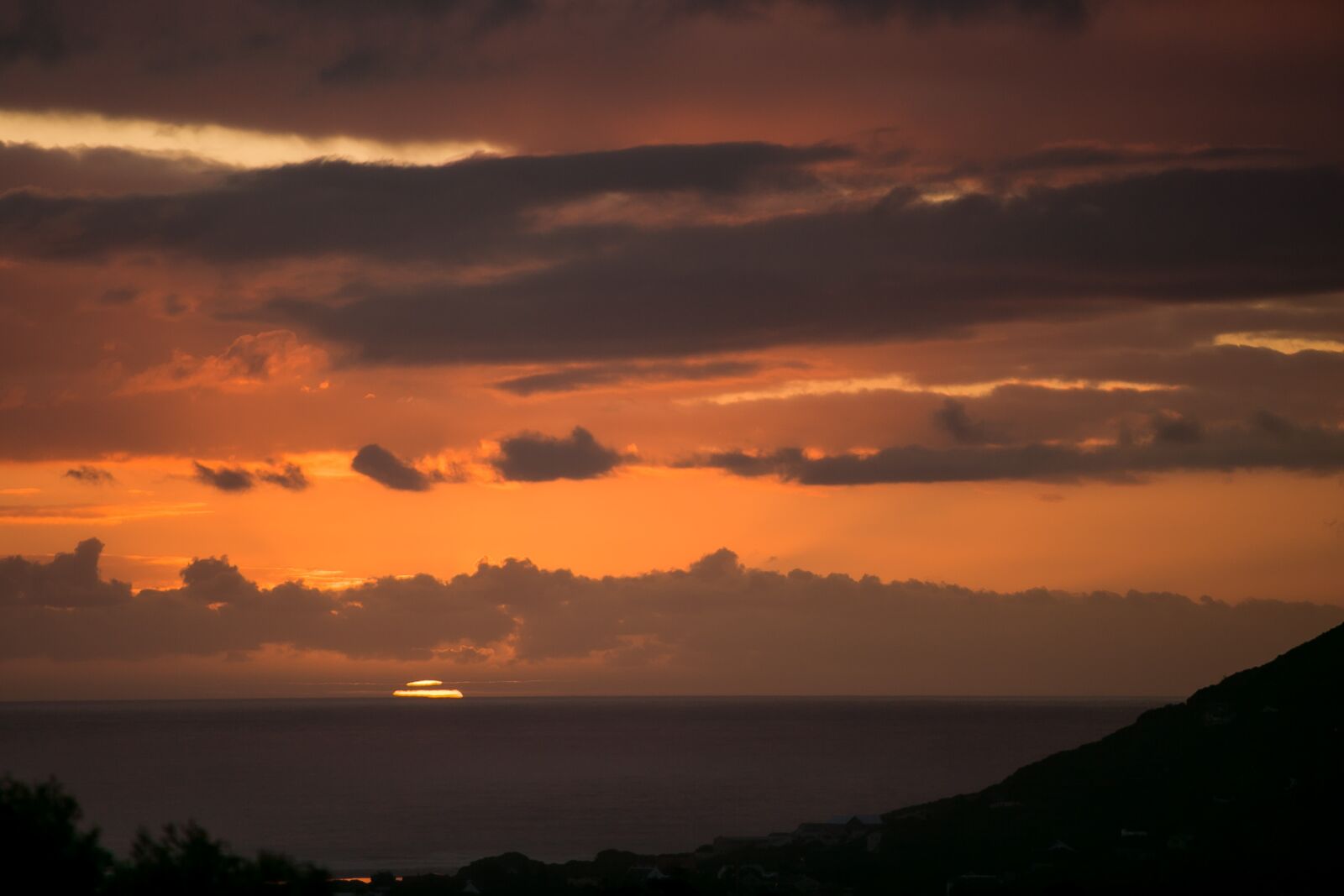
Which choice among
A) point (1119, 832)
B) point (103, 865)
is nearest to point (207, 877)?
point (103, 865)

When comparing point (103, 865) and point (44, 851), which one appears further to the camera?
point (103, 865)

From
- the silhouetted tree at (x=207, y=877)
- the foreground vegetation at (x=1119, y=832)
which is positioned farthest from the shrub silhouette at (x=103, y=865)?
the foreground vegetation at (x=1119, y=832)

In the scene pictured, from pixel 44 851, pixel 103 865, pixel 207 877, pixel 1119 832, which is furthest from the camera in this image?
pixel 1119 832

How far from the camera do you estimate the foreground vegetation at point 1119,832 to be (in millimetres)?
77375

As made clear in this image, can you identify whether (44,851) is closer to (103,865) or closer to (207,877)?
(103,865)

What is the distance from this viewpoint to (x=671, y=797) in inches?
7426

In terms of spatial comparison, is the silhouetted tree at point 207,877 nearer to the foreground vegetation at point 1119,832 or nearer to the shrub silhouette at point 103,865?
the shrub silhouette at point 103,865

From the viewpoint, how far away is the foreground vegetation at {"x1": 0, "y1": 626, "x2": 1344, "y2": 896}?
7738 centimetres

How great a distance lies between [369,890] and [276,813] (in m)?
100

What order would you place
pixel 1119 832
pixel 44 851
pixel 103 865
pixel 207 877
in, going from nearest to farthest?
pixel 207 877 → pixel 44 851 → pixel 103 865 → pixel 1119 832

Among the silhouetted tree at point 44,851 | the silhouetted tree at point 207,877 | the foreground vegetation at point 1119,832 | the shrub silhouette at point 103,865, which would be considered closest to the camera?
the silhouetted tree at point 207,877

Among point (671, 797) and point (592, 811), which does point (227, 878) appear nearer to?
point (592, 811)

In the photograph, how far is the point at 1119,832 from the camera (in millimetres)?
87625

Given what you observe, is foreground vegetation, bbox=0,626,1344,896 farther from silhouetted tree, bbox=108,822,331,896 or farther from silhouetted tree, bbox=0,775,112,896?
silhouetted tree, bbox=108,822,331,896
